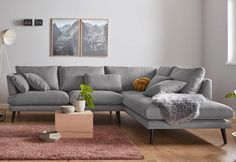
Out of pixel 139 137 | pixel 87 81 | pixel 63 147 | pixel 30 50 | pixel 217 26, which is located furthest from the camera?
pixel 30 50

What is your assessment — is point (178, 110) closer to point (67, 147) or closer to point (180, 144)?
point (180, 144)

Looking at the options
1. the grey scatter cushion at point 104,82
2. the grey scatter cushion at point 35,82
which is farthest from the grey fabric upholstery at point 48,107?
the grey scatter cushion at point 104,82

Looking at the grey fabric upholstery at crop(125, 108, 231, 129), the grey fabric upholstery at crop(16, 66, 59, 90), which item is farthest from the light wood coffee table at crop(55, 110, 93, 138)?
the grey fabric upholstery at crop(16, 66, 59, 90)

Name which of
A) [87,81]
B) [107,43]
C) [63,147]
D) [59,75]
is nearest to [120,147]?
[63,147]

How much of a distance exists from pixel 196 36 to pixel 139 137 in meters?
3.44

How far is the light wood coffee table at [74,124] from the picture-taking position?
366cm

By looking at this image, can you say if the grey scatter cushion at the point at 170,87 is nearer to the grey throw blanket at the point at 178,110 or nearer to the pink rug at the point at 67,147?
the grey throw blanket at the point at 178,110

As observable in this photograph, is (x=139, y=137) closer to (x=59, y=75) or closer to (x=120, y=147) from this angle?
(x=120, y=147)

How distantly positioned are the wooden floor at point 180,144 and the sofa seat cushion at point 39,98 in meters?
0.33

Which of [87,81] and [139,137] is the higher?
[87,81]

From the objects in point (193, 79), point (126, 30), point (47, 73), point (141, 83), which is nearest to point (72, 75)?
point (47, 73)

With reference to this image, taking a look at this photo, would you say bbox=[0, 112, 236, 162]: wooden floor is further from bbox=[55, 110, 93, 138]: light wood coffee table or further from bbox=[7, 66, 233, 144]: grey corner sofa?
bbox=[55, 110, 93, 138]: light wood coffee table

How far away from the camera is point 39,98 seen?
470cm

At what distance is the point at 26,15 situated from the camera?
6.29 m
